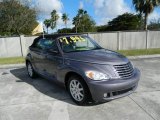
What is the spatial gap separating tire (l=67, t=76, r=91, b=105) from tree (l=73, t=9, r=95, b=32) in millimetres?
53181

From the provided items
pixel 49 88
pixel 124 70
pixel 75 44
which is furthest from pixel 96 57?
pixel 49 88

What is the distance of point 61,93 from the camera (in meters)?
5.52

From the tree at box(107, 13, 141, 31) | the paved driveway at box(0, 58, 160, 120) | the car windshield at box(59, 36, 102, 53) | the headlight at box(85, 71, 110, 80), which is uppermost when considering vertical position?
the tree at box(107, 13, 141, 31)

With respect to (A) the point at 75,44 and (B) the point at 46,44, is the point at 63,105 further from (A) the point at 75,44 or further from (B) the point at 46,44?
(B) the point at 46,44

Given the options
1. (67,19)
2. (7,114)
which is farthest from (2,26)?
(67,19)

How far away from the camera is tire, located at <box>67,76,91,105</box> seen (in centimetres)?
444

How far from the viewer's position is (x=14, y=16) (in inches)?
932

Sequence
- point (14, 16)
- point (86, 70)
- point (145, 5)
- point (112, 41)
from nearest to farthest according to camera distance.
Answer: point (86, 70), point (112, 41), point (14, 16), point (145, 5)

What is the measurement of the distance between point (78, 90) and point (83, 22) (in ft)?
190

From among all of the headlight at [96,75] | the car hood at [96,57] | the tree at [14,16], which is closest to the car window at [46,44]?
the car hood at [96,57]

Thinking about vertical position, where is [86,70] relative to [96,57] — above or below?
below

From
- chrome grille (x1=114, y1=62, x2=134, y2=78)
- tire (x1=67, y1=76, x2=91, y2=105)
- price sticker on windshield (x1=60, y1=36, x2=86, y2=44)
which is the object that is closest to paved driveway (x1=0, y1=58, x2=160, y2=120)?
tire (x1=67, y1=76, x2=91, y2=105)

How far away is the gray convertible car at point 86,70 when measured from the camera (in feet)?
14.0

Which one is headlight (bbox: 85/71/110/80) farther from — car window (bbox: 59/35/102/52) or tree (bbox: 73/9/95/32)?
tree (bbox: 73/9/95/32)
